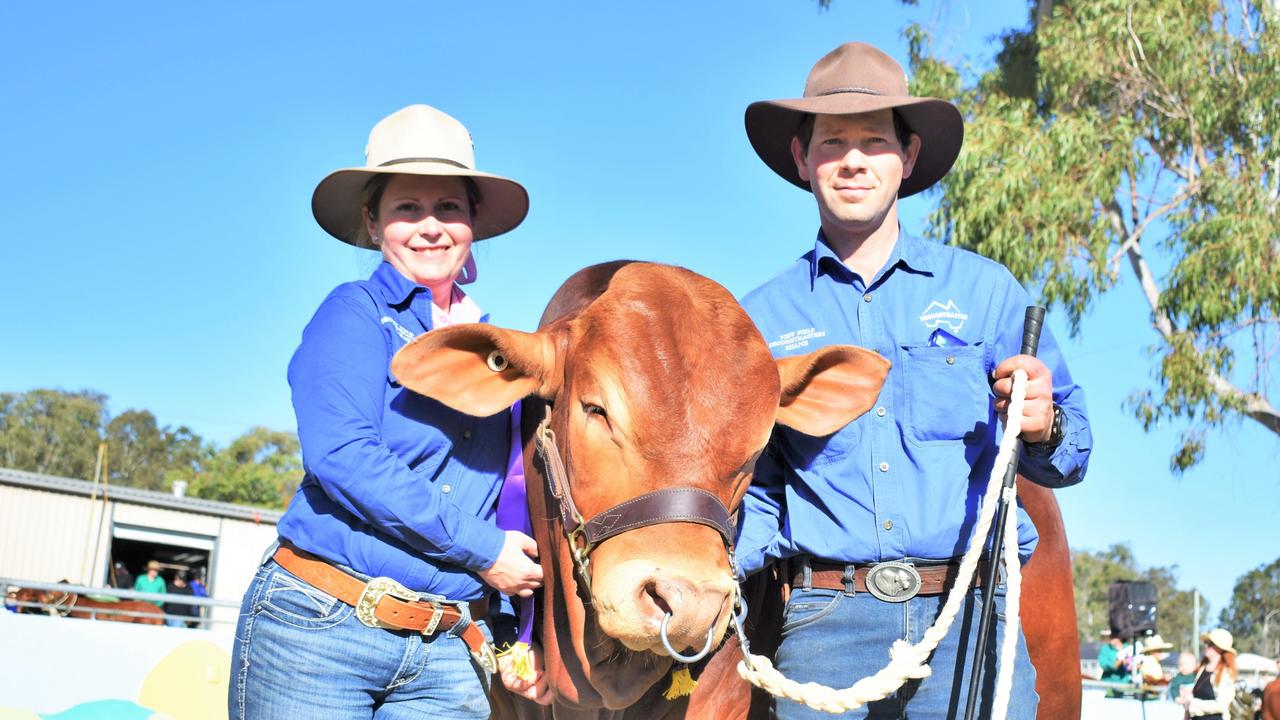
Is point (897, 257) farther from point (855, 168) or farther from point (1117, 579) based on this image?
point (1117, 579)

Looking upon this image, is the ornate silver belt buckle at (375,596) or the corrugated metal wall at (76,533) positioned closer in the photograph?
the ornate silver belt buckle at (375,596)

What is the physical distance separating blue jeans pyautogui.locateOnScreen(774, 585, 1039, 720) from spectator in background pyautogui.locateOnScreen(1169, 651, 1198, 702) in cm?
1506

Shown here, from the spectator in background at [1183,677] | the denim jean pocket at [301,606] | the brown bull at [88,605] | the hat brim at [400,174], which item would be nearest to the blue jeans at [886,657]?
the denim jean pocket at [301,606]

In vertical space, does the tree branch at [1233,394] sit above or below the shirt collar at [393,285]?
above

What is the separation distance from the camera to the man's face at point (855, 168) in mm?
3994

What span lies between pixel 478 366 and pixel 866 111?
62.5 inches

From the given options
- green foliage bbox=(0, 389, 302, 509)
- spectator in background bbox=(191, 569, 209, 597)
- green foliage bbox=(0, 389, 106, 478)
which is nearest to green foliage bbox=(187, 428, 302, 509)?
green foliage bbox=(0, 389, 302, 509)

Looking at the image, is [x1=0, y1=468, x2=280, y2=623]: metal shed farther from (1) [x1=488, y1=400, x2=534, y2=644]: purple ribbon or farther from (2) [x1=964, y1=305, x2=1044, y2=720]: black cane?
(2) [x1=964, y1=305, x2=1044, y2=720]: black cane

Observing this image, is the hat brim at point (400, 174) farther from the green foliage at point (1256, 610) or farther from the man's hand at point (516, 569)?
the green foliage at point (1256, 610)

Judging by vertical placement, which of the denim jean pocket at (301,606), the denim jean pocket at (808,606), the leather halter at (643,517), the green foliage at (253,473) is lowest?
the denim jean pocket at (301,606)

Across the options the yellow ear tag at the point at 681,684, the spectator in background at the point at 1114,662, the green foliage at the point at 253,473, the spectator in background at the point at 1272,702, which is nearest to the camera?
the yellow ear tag at the point at 681,684

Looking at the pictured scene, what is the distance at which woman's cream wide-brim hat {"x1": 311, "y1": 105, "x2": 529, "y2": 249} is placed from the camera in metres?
4.03

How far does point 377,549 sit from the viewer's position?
3.40m

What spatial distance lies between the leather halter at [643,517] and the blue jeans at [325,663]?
2.00ft
